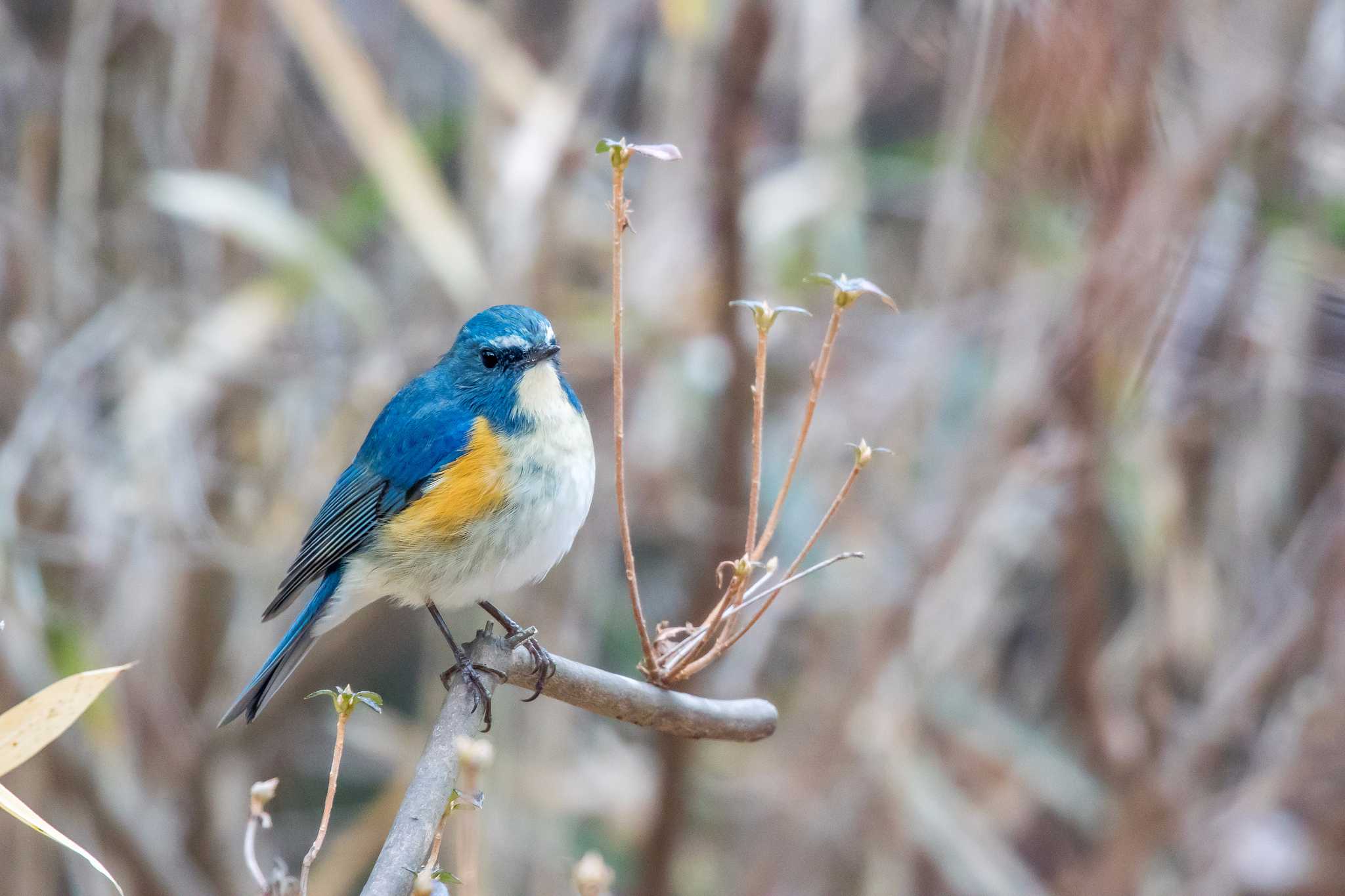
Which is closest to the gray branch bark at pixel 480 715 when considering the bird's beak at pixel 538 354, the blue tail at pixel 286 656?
the blue tail at pixel 286 656

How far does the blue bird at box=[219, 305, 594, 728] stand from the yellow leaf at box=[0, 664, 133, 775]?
2.90ft

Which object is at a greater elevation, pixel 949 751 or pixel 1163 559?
pixel 1163 559

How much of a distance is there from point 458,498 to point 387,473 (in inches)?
9.8

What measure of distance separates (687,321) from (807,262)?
0.47 meters

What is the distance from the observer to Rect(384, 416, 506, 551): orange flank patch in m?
2.38

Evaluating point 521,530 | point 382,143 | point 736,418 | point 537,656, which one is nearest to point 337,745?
point 537,656

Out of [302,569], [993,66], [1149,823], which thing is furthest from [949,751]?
[302,569]

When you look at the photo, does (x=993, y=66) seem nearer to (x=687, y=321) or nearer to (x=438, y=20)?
(x=687, y=321)

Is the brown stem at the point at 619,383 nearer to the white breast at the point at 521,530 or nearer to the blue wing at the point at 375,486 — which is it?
the white breast at the point at 521,530

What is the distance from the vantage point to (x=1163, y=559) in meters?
Answer: 4.30

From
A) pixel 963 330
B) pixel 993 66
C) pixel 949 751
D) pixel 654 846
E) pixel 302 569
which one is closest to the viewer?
pixel 302 569

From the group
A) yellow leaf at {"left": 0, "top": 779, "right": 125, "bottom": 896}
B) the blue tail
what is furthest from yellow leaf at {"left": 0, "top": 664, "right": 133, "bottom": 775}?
the blue tail

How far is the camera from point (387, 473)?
2586 millimetres

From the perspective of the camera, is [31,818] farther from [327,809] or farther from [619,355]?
[619,355]
